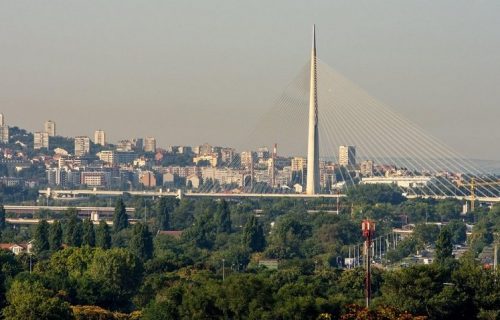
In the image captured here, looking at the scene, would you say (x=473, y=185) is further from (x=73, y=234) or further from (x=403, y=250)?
(x=73, y=234)

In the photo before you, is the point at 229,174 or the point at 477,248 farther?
the point at 229,174

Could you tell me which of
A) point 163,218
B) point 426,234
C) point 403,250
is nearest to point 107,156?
point 163,218

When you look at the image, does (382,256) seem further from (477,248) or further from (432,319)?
(432,319)

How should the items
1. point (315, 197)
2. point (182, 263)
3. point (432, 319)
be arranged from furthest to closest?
point (315, 197) → point (182, 263) → point (432, 319)

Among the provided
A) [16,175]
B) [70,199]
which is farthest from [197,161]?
[70,199]

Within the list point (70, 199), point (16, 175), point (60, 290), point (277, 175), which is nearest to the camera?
point (60, 290)

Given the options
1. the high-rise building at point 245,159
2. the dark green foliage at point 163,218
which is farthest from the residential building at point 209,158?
the dark green foliage at point 163,218

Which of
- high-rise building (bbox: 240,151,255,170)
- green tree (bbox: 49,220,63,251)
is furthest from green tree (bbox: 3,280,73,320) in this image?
high-rise building (bbox: 240,151,255,170)
